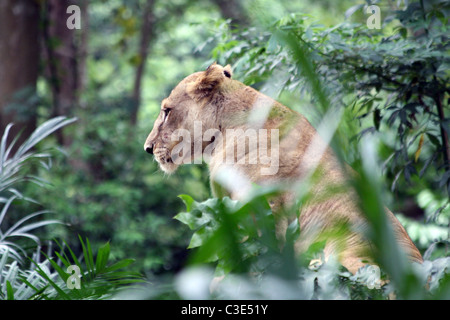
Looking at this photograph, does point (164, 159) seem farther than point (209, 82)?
Yes

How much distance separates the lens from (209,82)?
143 inches

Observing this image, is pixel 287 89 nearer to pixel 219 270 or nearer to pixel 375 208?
pixel 219 270

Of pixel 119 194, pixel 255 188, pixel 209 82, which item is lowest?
pixel 255 188

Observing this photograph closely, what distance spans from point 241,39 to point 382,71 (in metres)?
1.28

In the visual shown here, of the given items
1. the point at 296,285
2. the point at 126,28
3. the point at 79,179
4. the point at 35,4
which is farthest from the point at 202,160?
the point at 126,28

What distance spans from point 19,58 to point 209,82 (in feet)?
16.4

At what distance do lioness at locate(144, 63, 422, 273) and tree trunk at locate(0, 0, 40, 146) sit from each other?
4.25 metres

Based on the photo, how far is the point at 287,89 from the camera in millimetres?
3688

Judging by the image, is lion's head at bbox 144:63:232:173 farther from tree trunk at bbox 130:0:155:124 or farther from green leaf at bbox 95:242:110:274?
tree trunk at bbox 130:0:155:124

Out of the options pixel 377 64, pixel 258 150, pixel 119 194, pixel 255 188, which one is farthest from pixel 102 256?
pixel 119 194

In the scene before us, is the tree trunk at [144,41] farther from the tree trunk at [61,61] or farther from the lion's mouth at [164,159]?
the lion's mouth at [164,159]

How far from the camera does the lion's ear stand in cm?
361

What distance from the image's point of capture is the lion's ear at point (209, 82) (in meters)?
3.61

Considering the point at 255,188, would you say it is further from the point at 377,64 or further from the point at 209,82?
the point at 377,64
